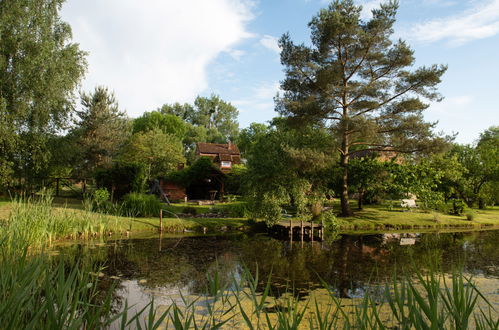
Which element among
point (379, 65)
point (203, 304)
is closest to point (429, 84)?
point (379, 65)

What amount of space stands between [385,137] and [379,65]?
4.78m

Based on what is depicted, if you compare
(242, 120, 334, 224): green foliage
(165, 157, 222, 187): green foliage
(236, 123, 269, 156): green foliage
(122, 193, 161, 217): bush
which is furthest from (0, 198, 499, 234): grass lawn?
(236, 123, 269, 156): green foliage

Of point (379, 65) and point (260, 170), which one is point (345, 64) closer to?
point (379, 65)

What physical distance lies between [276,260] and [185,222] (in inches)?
316

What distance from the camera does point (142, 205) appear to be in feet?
68.9

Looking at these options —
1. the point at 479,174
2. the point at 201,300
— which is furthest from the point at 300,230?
the point at 479,174

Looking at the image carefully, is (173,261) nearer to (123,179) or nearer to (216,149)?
(123,179)

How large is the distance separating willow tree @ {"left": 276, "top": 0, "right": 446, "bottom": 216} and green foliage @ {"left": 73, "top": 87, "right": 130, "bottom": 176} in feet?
62.9

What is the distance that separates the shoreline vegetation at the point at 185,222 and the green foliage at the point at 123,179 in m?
2.23

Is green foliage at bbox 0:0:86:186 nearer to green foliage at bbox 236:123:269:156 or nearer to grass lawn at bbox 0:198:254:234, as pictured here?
grass lawn at bbox 0:198:254:234

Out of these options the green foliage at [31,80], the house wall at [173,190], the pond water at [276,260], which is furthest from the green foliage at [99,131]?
the pond water at [276,260]

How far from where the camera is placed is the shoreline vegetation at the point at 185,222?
45.3 ft

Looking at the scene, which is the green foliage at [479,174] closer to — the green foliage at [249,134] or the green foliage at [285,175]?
the green foliage at [285,175]

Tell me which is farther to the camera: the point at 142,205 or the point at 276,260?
the point at 142,205
